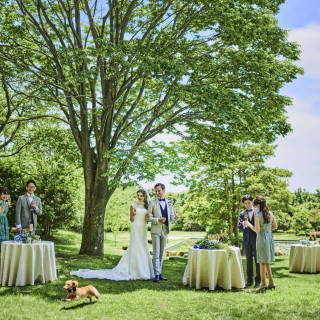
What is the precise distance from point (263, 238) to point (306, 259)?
12.9 feet

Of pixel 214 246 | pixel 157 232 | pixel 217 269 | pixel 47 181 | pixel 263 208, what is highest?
pixel 47 181

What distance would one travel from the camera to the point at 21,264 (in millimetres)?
7129

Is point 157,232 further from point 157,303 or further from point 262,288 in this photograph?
point 262,288

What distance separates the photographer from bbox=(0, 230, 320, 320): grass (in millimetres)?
5332

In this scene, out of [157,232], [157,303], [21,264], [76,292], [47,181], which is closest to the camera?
[76,292]

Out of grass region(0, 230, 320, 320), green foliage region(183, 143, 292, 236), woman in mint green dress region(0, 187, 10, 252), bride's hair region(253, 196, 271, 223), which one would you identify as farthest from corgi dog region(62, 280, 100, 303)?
green foliage region(183, 143, 292, 236)

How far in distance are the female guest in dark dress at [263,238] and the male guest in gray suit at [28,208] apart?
16.7ft

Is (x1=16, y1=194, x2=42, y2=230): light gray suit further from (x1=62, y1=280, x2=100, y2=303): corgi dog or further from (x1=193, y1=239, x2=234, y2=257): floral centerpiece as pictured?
(x1=193, y1=239, x2=234, y2=257): floral centerpiece

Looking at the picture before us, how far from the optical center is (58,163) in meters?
23.1

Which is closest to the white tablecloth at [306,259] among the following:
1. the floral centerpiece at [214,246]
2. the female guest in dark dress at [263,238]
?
the female guest in dark dress at [263,238]

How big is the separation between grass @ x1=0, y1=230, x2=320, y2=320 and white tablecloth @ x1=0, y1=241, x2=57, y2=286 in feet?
0.86

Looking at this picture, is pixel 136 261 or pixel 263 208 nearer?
pixel 263 208

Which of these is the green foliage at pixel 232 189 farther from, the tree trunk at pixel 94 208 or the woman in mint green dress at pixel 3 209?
the woman in mint green dress at pixel 3 209

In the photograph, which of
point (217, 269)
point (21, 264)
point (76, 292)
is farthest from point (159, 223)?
point (21, 264)
